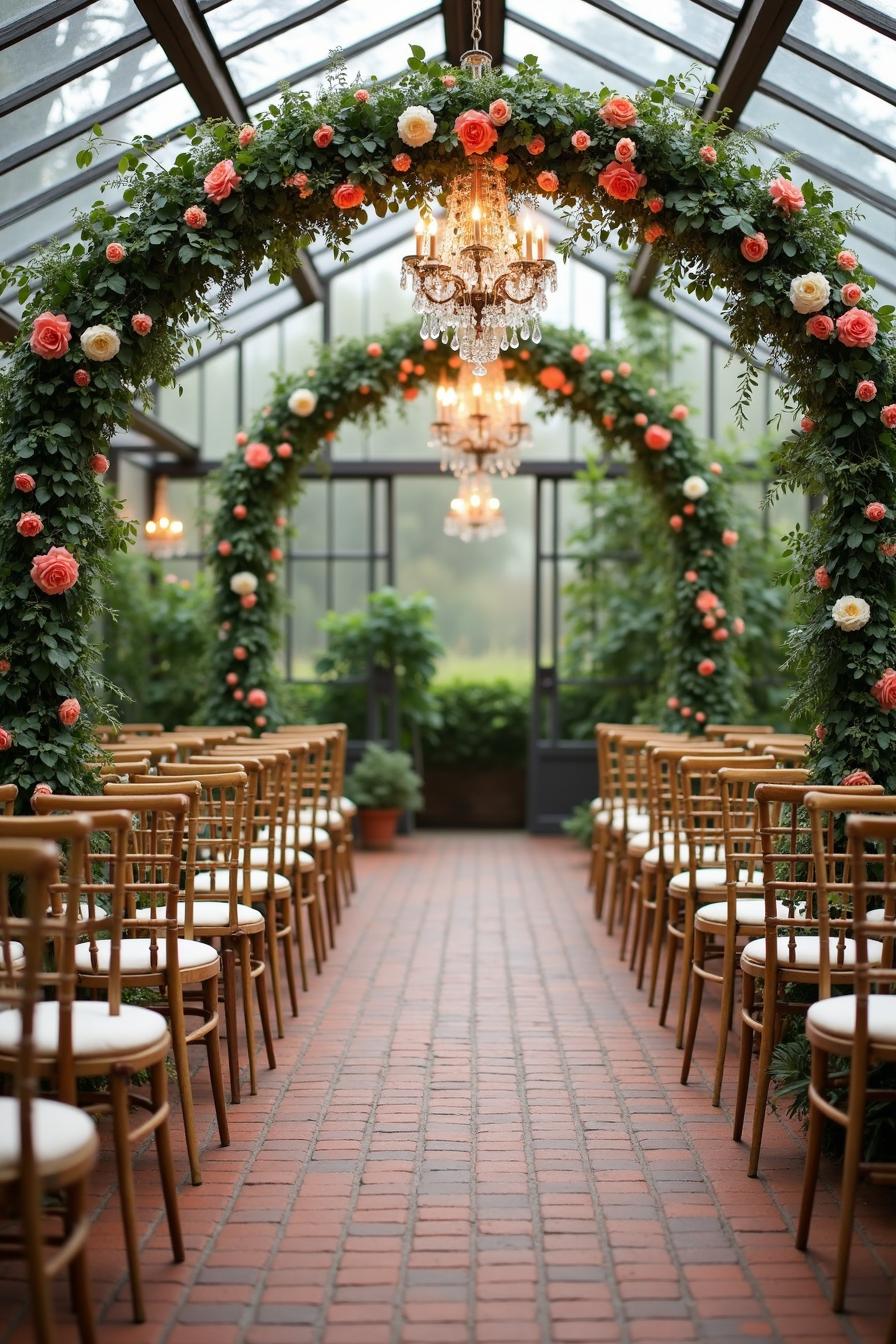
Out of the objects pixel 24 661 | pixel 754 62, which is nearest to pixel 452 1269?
pixel 24 661

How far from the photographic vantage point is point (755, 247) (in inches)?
173

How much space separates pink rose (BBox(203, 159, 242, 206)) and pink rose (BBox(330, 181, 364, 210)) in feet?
1.10

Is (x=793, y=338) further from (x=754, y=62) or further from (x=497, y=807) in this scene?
(x=497, y=807)

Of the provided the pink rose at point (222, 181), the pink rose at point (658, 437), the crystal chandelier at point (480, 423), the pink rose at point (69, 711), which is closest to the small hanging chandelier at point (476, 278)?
the pink rose at point (222, 181)

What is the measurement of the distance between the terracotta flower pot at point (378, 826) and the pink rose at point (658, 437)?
3889mm

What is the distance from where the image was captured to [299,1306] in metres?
2.80

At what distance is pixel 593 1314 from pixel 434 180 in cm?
367

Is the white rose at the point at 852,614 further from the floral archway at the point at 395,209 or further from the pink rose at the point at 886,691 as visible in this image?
the pink rose at the point at 886,691

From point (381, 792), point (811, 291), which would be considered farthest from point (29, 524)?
point (381, 792)

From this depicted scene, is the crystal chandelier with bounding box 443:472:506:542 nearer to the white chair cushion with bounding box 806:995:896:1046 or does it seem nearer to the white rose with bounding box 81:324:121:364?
Answer: the white rose with bounding box 81:324:121:364

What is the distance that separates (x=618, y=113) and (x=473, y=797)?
26.6ft

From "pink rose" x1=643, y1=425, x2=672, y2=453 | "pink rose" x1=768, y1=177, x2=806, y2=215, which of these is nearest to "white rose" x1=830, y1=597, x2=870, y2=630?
"pink rose" x1=768, y1=177, x2=806, y2=215

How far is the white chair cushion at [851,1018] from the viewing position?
2.81m

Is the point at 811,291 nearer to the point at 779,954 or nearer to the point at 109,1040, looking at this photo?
the point at 779,954
